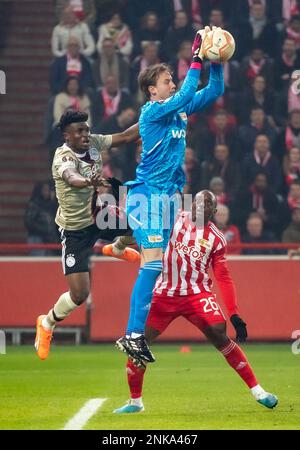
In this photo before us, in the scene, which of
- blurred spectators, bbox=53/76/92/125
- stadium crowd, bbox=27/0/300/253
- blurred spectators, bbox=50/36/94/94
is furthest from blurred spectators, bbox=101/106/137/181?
blurred spectators, bbox=50/36/94/94

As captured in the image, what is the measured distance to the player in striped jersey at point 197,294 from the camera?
30.9 feet

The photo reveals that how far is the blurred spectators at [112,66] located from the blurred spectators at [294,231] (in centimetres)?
346

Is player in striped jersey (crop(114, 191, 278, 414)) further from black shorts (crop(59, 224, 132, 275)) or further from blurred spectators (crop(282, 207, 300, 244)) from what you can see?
blurred spectators (crop(282, 207, 300, 244))

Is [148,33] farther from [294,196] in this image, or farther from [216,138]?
[294,196]

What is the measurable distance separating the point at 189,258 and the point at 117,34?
925 centimetres

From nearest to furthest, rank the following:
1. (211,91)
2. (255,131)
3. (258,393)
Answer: (258,393)
(211,91)
(255,131)

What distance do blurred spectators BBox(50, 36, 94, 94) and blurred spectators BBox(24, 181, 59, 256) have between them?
6.41 feet

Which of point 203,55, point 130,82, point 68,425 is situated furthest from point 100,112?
point 68,425

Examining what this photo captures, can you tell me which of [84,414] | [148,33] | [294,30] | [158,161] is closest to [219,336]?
[84,414]

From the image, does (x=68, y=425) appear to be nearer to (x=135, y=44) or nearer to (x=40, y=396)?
(x=40, y=396)

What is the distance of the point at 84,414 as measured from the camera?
9.20 meters

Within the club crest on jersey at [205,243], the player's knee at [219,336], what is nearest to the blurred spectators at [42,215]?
the club crest on jersey at [205,243]

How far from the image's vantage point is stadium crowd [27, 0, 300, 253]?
17.0 m

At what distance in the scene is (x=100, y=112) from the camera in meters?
17.9
